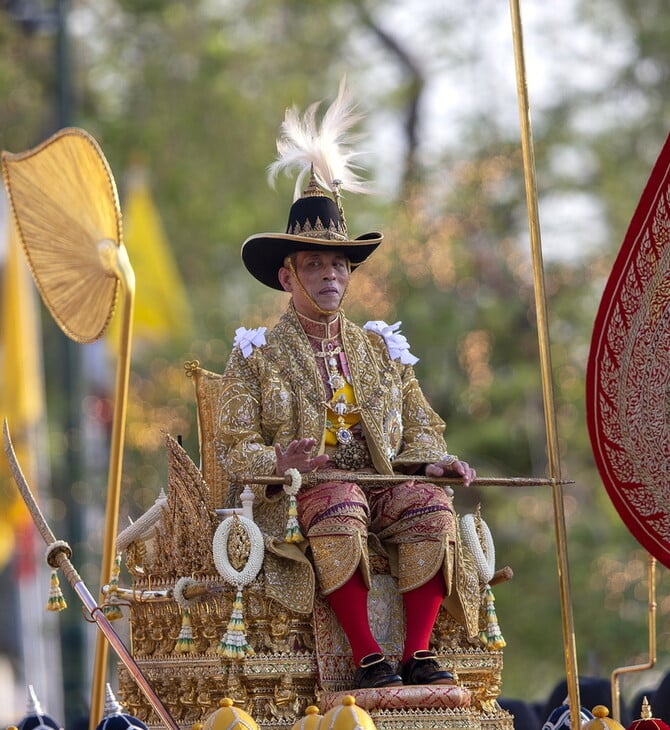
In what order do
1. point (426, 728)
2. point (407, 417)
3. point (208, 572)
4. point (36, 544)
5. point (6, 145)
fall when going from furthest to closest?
point (6, 145), point (36, 544), point (407, 417), point (208, 572), point (426, 728)

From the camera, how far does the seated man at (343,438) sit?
8.55 metres

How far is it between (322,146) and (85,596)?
8.53 feet

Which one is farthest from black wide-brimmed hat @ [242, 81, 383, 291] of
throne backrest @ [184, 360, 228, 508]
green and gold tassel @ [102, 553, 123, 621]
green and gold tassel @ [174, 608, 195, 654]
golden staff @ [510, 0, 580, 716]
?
green and gold tassel @ [174, 608, 195, 654]

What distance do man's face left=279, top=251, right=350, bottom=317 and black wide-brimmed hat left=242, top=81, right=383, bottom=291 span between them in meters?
0.05

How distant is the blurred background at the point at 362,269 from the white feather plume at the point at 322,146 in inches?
308

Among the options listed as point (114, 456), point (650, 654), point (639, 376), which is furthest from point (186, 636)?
point (639, 376)

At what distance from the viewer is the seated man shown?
855 cm

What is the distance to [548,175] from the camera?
24.9 m

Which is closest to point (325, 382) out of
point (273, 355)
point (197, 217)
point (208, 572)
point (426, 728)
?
point (273, 355)

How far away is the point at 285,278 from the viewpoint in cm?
946

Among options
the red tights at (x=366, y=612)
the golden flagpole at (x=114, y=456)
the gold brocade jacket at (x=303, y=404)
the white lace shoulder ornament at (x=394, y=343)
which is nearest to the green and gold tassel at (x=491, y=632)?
the red tights at (x=366, y=612)

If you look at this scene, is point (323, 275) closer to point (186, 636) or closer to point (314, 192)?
point (314, 192)

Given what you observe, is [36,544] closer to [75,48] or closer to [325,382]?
[75,48]

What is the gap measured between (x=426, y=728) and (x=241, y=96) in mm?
21234
